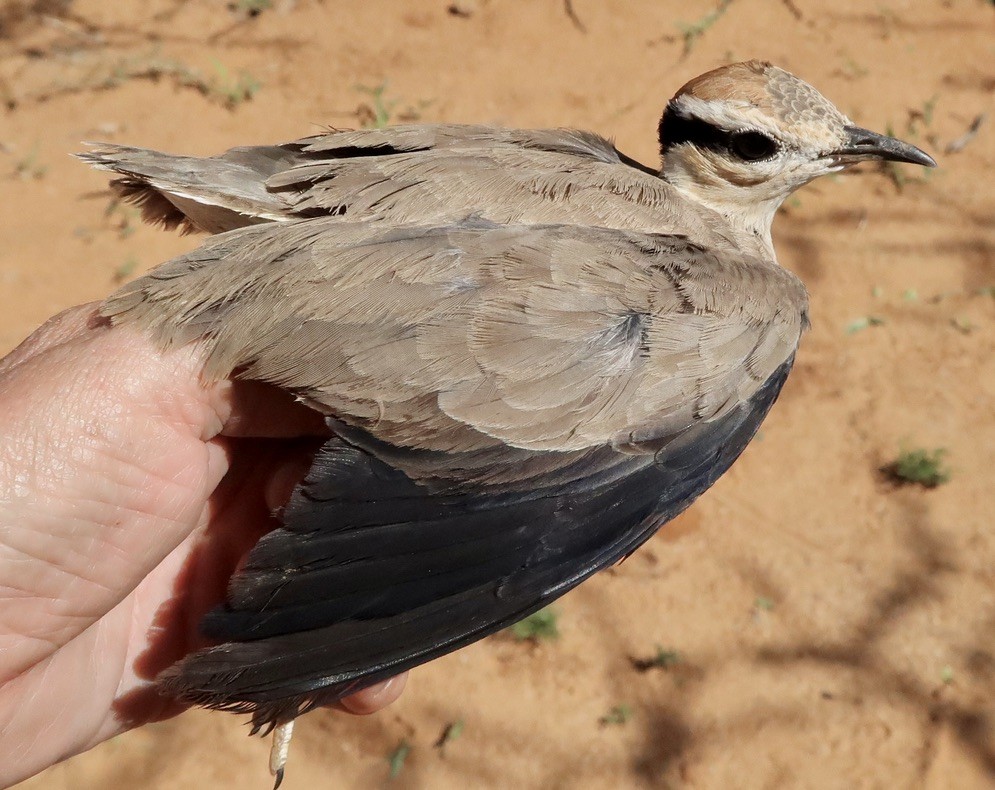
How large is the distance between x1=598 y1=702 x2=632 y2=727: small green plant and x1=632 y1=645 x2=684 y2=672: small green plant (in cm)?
24

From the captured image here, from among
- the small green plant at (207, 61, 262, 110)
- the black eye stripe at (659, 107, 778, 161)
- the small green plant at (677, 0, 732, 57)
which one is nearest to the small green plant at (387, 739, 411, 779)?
the black eye stripe at (659, 107, 778, 161)

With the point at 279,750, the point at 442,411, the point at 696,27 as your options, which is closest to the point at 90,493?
the point at 442,411

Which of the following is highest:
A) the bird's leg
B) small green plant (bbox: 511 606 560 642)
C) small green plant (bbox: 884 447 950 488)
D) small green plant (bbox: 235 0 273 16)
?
small green plant (bbox: 235 0 273 16)

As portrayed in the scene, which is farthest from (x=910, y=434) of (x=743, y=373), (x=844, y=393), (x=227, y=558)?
(x=227, y=558)

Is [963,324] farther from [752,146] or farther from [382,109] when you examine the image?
[382,109]

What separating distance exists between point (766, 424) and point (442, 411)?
354 centimetres

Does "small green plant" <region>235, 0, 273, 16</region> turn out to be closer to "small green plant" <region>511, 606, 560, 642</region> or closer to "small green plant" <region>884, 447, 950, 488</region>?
"small green plant" <region>511, 606, 560, 642</region>

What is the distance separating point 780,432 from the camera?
562cm

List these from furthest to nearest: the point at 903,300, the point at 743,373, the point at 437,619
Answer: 1. the point at 903,300
2. the point at 743,373
3. the point at 437,619

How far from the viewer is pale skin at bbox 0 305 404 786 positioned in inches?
111

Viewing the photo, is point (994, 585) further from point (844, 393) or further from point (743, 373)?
point (743, 373)

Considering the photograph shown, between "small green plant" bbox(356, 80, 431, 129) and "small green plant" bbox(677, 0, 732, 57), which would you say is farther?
"small green plant" bbox(677, 0, 732, 57)

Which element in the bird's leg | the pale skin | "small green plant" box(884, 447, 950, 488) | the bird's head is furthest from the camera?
"small green plant" box(884, 447, 950, 488)

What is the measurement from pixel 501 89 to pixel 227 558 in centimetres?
504
